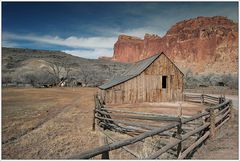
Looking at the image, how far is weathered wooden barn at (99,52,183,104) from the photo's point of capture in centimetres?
2172

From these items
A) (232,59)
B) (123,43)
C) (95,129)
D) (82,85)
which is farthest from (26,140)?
(123,43)

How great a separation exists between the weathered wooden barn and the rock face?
62.5 metres

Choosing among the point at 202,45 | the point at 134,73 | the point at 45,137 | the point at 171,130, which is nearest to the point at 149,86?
the point at 134,73

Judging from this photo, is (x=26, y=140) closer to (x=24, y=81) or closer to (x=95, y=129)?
(x=95, y=129)

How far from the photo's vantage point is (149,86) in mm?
23250

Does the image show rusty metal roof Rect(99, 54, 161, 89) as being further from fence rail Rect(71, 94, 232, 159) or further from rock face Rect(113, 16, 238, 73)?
rock face Rect(113, 16, 238, 73)

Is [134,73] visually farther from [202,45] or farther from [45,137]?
[202,45]

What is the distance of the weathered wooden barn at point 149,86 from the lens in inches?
855

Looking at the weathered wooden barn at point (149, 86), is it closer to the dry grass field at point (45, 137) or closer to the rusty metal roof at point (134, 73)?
the rusty metal roof at point (134, 73)

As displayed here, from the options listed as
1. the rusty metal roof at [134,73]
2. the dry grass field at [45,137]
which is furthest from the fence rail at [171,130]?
the rusty metal roof at [134,73]

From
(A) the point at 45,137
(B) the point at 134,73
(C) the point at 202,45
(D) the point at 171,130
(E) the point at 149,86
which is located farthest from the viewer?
(C) the point at 202,45

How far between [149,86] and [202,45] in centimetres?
9522

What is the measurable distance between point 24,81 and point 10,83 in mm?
3006

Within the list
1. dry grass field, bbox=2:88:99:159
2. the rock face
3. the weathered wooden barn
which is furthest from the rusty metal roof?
the rock face
